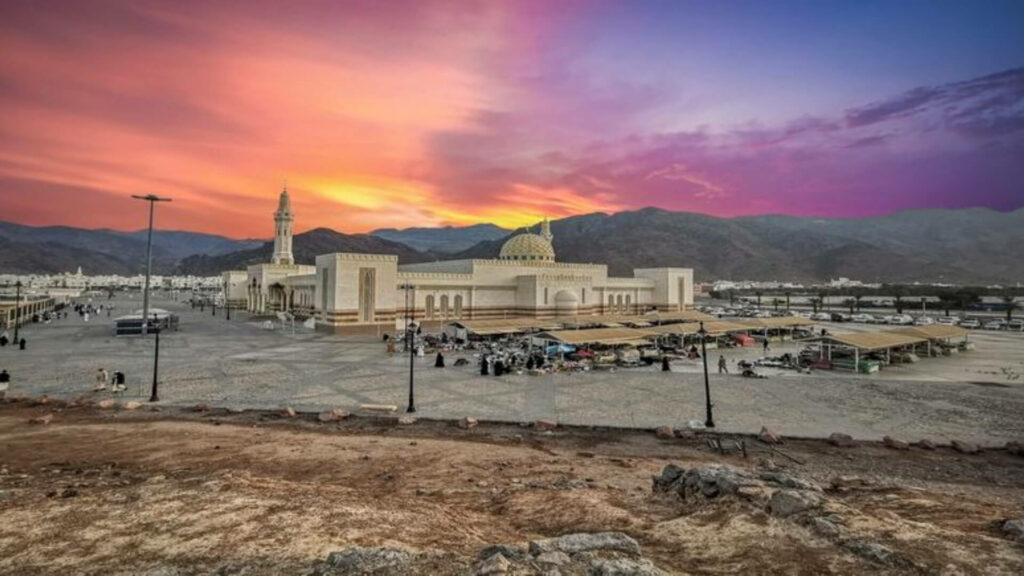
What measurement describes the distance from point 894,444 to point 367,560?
18084 millimetres

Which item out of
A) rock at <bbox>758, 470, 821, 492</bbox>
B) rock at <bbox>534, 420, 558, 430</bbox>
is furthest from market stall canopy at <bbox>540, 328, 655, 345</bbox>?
rock at <bbox>758, 470, 821, 492</bbox>

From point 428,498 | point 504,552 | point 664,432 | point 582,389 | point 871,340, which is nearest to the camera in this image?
point 504,552

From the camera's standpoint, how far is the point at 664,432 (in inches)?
722

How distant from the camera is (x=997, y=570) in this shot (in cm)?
759

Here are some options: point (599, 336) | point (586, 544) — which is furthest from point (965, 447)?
point (599, 336)

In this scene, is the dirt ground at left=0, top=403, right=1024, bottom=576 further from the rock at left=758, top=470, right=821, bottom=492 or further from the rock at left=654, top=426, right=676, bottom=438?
the rock at left=758, top=470, right=821, bottom=492

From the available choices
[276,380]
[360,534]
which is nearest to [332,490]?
[360,534]

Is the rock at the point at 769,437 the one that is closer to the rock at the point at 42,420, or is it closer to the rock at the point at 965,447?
the rock at the point at 965,447

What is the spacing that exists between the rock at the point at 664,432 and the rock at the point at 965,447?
30.4ft

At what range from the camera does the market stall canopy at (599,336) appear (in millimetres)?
34759

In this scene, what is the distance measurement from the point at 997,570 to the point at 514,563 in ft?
24.0

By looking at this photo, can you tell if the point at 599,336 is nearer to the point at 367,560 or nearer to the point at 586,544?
the point at 586,544

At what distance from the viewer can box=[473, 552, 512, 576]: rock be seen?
730 cm

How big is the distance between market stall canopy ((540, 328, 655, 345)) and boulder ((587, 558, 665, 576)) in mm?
26491
